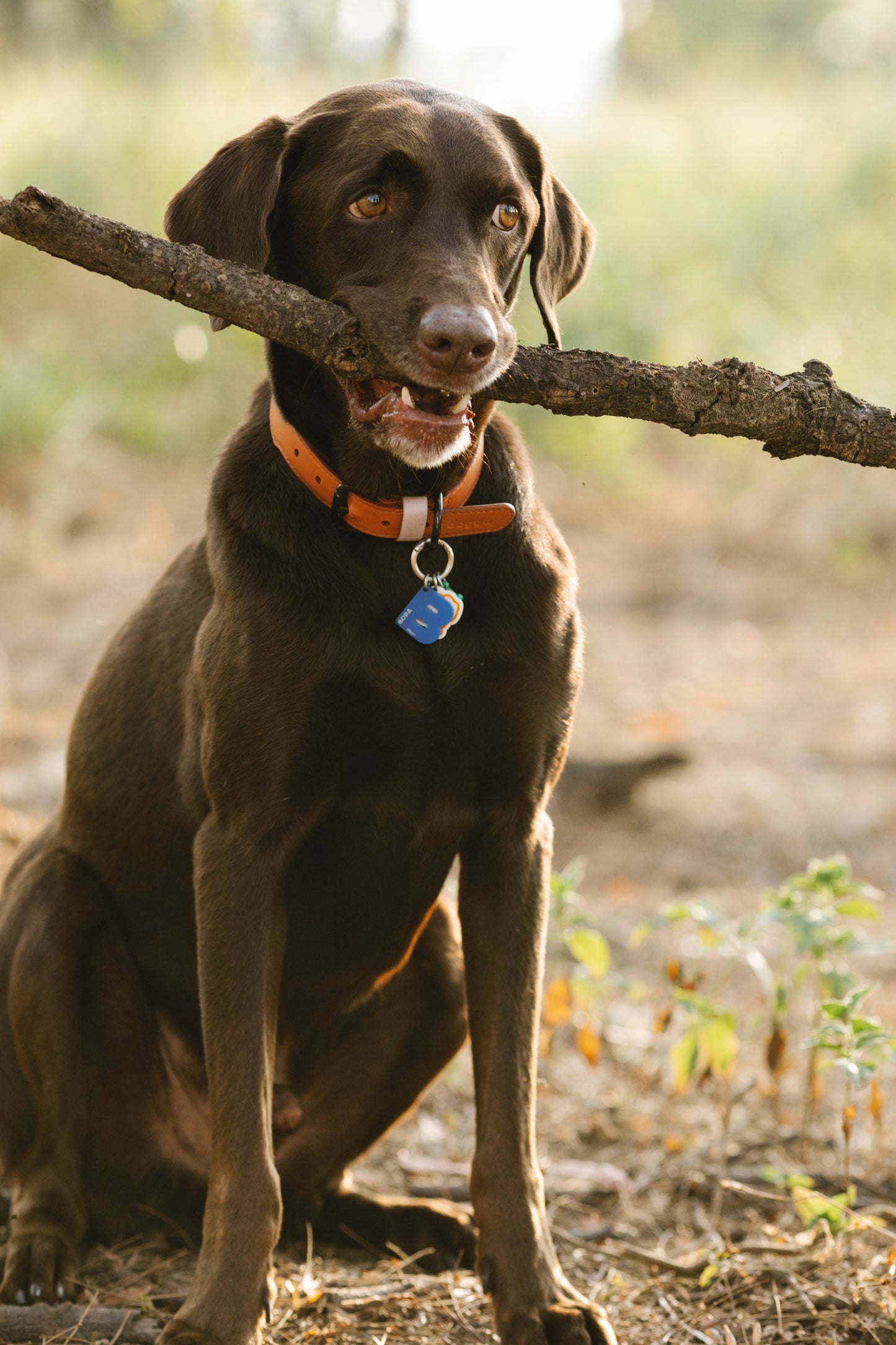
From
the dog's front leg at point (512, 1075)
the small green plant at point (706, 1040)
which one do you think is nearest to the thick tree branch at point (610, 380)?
the dog's front leg at point (512, 1075)

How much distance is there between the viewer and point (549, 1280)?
8.05ft

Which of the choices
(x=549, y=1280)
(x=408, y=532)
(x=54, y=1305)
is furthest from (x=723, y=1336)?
Result: (x=408, y=532)

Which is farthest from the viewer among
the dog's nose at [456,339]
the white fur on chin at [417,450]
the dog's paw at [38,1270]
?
the dog's paw at [38,1270]

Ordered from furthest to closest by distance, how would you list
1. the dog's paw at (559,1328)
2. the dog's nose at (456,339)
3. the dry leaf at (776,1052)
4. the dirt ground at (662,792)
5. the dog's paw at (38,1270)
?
the dry leaf at (776,1052)
the dirt ground at (662,792)
the dog's paw at (38,1270)
the dog's paw at (559,1328)
the dog's nose at (456,339)

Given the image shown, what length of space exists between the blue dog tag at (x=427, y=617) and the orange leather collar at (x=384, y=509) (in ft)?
0.46

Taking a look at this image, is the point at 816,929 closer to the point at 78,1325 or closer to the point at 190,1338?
the point at 190,1338

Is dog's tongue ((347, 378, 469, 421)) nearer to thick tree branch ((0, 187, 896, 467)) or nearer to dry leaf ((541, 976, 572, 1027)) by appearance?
thick tree branch ((0, 187, 896, 467))

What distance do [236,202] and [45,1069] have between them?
1700 millimetres

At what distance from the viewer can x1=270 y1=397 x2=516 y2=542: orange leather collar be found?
2545 millimetres

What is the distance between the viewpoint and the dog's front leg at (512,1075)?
2418 mm

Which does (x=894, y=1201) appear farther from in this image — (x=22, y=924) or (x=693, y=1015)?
(x=22, y=924)

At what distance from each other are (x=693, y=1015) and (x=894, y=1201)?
616mm

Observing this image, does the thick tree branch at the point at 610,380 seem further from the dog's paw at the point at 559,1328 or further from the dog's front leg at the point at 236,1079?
the dog's paw at the point at 559,1328

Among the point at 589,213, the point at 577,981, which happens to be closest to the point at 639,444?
the point at 589,213
